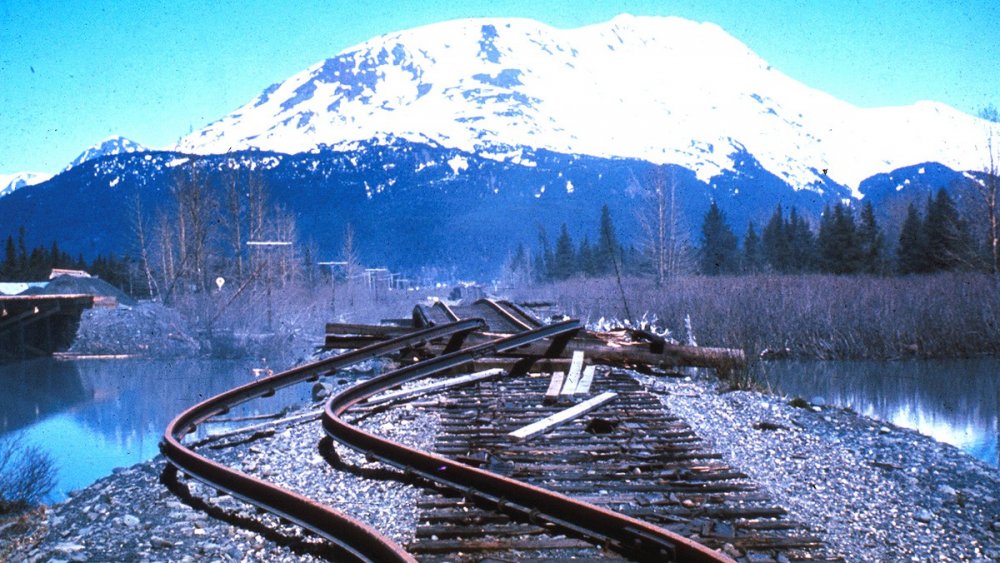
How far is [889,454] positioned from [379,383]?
425 centimetres

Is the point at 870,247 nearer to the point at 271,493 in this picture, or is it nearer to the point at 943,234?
the point at 943,234

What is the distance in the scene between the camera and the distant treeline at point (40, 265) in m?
56.0

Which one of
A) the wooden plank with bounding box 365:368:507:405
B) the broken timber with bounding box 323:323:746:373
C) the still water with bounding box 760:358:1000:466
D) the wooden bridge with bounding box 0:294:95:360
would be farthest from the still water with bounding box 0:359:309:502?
the still water with bounding box 760:358:1000:466

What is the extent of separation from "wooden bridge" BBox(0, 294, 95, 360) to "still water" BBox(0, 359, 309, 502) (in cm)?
208

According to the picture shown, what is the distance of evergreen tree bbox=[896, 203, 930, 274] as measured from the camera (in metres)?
43.6

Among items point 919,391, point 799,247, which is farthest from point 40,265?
point 919,391

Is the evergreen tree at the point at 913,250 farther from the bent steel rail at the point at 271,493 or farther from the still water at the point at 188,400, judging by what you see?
the bent steel rail at the point at 271,493

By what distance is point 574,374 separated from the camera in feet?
25.7

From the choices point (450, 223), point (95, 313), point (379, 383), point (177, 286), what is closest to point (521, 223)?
point (450, 223)

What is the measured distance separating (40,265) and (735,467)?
6880cm

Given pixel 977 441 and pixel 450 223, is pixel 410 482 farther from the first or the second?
pixel 450 223

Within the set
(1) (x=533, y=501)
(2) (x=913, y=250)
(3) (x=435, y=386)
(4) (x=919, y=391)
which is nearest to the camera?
(1) (x=533, y=501)

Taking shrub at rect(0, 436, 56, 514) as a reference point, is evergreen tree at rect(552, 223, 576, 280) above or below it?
above

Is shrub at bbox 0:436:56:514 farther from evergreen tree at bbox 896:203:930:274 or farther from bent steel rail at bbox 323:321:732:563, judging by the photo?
evergreen tree at bbox 896:203:930:274
